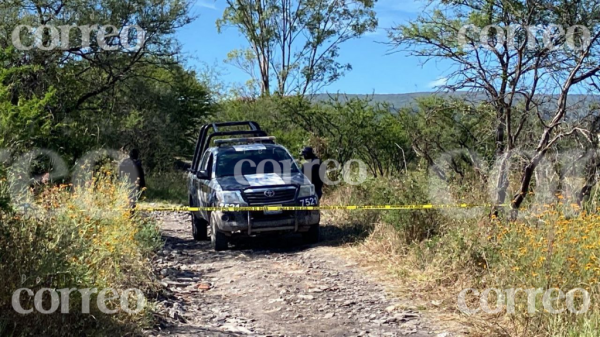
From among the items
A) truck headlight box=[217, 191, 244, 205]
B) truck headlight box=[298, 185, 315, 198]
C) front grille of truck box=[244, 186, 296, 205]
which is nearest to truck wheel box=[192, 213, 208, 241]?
truck headlight box=[217, 191, 244, 205]

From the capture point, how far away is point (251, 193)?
973 cm

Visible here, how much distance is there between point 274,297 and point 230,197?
3040 millimetres

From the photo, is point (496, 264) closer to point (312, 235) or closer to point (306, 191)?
point (306, 191)

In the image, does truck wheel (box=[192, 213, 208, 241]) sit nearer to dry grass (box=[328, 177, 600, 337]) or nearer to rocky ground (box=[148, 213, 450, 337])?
rocky ground (box=[148, 213, 450, 337])

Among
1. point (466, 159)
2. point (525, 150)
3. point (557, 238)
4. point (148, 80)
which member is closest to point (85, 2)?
point (148, 80)

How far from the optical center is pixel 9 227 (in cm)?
491

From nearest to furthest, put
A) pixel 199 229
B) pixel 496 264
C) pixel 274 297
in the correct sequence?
pixel 496 264 < pixel 274 297 < pixel 199 229

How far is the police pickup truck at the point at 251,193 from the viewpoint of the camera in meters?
9.66

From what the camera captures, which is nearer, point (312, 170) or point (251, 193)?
point (251, 193)

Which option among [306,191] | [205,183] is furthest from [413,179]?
[205,183]

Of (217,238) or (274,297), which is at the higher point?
(217,238)

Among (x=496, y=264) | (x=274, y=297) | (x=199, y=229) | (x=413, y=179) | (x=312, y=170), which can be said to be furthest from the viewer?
(x=312, y=170)

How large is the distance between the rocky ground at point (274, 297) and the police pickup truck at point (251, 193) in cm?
40

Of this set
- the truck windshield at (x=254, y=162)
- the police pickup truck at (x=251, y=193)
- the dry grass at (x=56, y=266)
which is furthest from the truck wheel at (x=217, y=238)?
the dry grass at (x=56, y=266)
